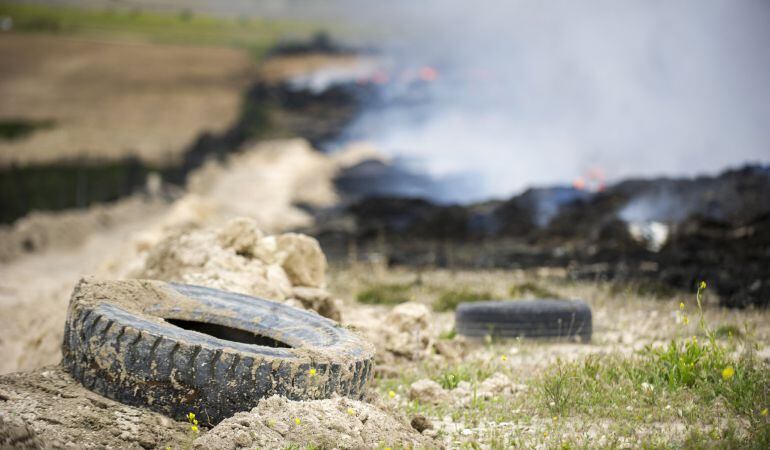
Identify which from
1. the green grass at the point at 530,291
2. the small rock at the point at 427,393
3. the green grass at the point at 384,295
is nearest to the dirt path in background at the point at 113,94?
the green grass at the point at 384,295

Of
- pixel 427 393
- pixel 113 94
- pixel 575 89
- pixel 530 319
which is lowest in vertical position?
pixel 427 393

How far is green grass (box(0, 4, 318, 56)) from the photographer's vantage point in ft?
134

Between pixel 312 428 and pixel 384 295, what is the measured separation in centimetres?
812

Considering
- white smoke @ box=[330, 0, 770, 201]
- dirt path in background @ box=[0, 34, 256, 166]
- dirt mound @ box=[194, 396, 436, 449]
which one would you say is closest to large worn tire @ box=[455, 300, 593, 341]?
dirt mound @ box=[194, 396, 436, 449]

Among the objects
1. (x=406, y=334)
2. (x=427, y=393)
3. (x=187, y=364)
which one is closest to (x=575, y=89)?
(x=406, y=334)

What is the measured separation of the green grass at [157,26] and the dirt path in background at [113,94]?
22.3 inches

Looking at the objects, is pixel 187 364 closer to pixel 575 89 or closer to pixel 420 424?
pixel 420 424

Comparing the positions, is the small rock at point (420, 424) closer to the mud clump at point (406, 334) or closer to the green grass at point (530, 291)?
the mud clump at point (406, 334)

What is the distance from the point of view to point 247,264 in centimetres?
929

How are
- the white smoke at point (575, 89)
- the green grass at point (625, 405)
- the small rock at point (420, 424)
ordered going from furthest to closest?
1. the white smoke at point (575, 89)
2. the small rock at point (420, 424)
3. the green grass at point (625, 405)

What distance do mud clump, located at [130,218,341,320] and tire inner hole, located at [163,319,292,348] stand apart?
1.37 m

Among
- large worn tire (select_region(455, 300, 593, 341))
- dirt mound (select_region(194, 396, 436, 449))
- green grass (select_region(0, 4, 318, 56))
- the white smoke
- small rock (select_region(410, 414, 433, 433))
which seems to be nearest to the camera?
dirt mound (select_region(194, 396, 436, 449))

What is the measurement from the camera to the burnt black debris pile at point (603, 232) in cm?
1638

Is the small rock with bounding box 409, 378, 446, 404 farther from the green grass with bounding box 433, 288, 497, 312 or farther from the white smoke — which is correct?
the white smoke
